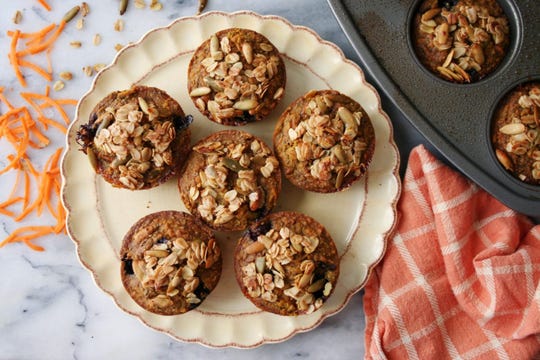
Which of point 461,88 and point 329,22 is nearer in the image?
point 461,88

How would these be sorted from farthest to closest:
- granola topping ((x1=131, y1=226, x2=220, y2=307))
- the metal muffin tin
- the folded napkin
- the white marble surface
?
the white marble surface
the folded napkin
the metal muffin tin
granola topping ((x1=131, y1=226, x2=220, y2=307))

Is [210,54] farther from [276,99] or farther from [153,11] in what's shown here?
[153,11]

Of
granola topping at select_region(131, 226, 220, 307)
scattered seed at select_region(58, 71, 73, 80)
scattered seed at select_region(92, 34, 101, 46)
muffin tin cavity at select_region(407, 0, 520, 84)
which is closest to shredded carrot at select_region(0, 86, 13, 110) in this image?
scattered seed at select_region(58, 71, 73, 80)

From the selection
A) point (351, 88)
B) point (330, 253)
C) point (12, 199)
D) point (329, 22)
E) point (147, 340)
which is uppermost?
point (329, 22)

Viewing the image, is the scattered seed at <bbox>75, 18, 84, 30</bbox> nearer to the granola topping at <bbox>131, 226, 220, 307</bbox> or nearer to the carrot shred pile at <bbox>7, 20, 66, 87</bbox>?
the carrot shred pile at <bbox>7, 20, 66, 87</bbox>

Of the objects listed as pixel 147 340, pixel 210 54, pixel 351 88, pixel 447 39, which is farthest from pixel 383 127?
pixel 147 340

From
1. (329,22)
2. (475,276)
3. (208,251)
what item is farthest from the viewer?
(329,22)
